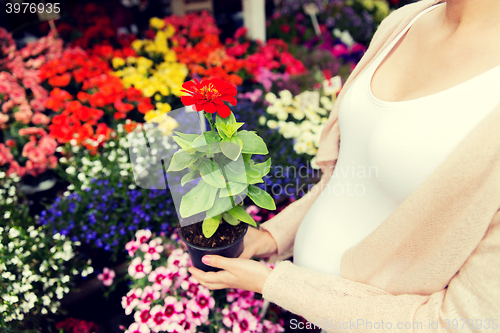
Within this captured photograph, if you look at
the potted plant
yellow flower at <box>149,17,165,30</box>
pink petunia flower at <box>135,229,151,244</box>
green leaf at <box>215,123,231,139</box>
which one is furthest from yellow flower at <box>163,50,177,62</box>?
green leaf at <box>215,123,231,139</box>

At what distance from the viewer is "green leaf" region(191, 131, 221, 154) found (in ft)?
2.27

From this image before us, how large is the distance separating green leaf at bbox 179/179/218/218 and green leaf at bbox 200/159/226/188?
47mm

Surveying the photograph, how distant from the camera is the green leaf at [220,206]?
0.78 m

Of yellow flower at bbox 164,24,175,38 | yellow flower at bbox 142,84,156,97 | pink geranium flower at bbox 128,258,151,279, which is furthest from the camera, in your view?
yellow flower at bbox 164,24,175,38

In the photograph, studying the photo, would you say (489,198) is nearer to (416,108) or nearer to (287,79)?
(416,108)

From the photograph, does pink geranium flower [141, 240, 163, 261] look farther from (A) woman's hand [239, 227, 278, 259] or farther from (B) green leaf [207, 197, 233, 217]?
(B) green leaf [207, 197, 233, 217]

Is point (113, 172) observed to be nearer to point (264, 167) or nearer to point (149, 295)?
point (149, 295)

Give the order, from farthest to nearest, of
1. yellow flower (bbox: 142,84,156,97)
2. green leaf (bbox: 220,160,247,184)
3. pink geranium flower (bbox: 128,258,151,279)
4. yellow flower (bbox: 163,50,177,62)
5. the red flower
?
yellow flower (bbox: 163,50,177,62) < yellow flower (bbox: 142,84,156,97) < pink geranium flower (bbox: 128,258,151,279) < green leaf (bbox: 220,160,247,184) < the red flower

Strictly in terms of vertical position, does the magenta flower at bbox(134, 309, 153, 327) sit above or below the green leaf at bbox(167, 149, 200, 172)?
below

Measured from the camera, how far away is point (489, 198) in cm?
53

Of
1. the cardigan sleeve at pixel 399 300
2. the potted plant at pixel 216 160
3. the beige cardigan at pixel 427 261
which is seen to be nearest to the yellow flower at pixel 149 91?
the potted plant at pixel 216 160

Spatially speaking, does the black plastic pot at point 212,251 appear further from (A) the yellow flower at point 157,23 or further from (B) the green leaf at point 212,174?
(A) the yellow flower at point 157,23

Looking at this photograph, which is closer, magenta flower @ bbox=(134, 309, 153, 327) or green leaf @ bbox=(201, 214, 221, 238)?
green leaf @ bbox=(201, 214, 221, 238)

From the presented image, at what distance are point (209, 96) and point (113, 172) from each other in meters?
1.22
